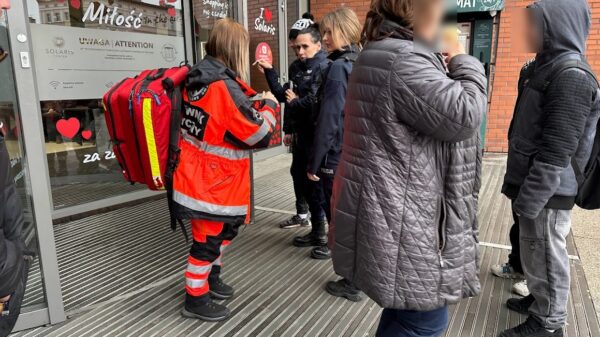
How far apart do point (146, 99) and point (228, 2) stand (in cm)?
450

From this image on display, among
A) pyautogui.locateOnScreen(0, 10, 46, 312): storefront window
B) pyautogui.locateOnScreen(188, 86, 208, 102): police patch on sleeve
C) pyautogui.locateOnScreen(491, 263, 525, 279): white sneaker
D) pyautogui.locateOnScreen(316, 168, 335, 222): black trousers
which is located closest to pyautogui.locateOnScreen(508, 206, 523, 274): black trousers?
pyautogui.locateOnScreen(491, 263, 525, 279): white sneaker

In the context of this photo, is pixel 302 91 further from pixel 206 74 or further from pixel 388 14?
pixel 388 14

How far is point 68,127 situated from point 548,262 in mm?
4461

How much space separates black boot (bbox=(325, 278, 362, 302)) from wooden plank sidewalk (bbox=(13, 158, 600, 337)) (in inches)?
1.8

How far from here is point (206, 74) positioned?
236cm

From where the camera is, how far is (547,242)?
2297mm

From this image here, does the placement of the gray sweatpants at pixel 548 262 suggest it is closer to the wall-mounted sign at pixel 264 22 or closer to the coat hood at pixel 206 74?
the coat hood at pixel 206 74

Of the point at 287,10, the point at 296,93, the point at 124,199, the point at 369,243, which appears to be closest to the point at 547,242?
the point at 369,243

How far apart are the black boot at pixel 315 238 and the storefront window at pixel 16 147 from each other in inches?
78.7

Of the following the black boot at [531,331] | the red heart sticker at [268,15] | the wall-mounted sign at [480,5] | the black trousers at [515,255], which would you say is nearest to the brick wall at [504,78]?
the wall-mounted sign at [480,5]

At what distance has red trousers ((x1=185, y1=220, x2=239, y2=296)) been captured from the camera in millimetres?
2551

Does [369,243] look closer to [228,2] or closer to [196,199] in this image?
[196,199]

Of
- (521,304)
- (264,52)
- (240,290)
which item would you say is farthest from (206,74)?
(264,52)

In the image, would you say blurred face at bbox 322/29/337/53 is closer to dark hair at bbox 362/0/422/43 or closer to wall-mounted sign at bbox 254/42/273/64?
dark hair at bbox 362/0/422/43
